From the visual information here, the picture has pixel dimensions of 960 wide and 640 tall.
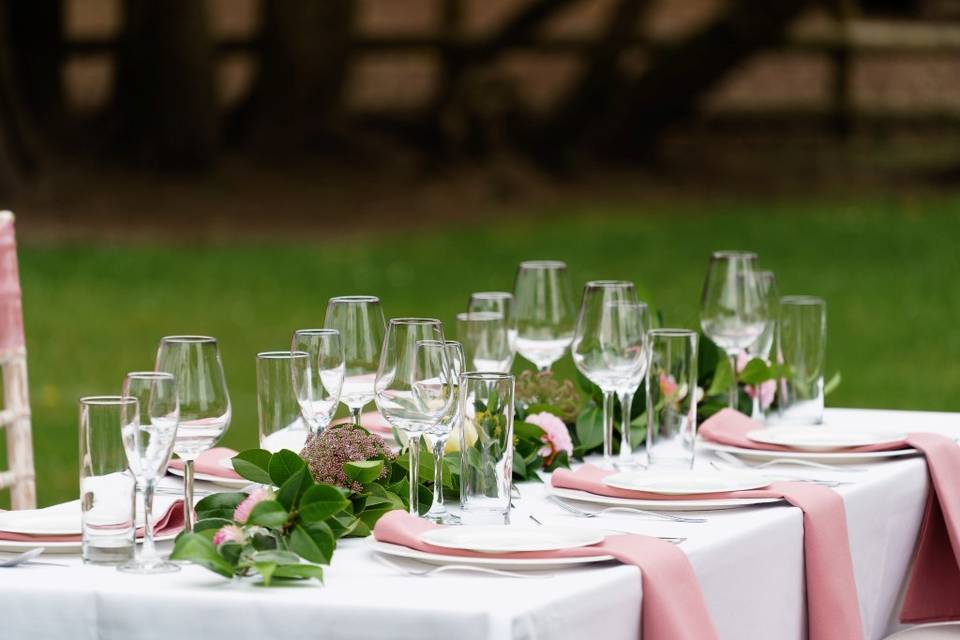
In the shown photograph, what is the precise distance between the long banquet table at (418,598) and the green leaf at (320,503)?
8 centimetres

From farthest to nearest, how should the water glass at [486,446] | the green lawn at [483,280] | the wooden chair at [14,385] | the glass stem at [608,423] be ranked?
1. the green lawn at [483,280]
2. the wooden chair at [14,385]
3. the glass stem at [608,423]
4. the water glass at [486,446]

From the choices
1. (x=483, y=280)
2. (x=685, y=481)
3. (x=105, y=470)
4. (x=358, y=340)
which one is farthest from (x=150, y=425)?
(x=483, y=280)

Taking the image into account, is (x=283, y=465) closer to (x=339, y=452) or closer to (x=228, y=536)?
(x=339, y=452)

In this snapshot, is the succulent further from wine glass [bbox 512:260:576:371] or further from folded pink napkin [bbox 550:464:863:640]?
wine glass [bbox 512:260:576:371]

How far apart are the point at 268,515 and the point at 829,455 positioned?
1.27 metres

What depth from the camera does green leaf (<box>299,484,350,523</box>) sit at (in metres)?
2.36

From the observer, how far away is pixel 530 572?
90.8 inches

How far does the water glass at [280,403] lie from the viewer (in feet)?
9.20

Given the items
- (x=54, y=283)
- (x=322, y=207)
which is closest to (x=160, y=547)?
(x=54, y=283)

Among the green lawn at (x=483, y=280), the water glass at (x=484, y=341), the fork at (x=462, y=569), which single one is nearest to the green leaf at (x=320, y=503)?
the fork at (x=462, y=569)

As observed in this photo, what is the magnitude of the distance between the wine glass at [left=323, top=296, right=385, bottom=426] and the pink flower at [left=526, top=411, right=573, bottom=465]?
1.33 ft

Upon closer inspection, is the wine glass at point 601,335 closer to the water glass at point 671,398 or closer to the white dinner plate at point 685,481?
the water glass at point 671,398

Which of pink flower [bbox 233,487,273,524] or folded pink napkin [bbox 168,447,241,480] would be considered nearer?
pink flower [bbox 233,487,273,524]

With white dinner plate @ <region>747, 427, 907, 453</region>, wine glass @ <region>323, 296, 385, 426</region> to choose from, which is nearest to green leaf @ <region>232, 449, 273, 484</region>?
wine glass @ <region>323, 296, 385, 426</region>
